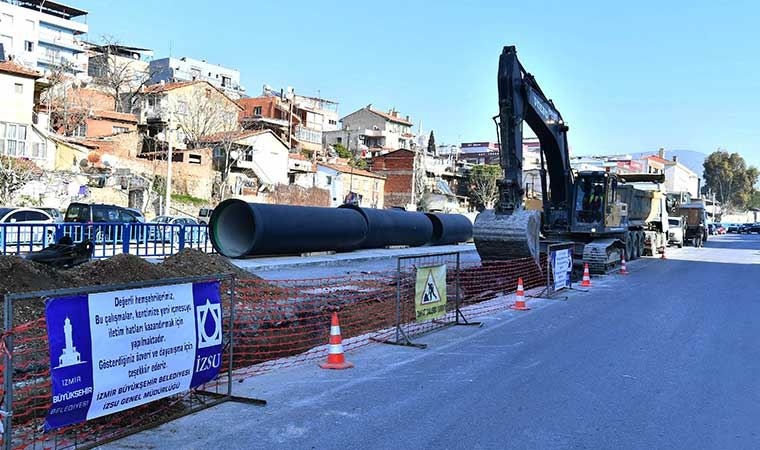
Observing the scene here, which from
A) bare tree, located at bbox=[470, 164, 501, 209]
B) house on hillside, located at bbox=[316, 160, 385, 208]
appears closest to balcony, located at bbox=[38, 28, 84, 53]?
house on hillside, located at bbox=[316, 160, 385, 208]

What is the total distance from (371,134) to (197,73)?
27.4 metres

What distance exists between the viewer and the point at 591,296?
16.4 metres

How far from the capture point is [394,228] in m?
28.8

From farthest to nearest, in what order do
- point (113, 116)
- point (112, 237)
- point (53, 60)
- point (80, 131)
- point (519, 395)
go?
point (53, 60), point (113, 116), point (80, 131), point (112, 237), point (519, 395)

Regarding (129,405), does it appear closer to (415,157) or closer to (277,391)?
(277,391)

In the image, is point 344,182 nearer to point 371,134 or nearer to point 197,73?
point 371,134

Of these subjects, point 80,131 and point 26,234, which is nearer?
point 26,234

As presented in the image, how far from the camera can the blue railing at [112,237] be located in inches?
681

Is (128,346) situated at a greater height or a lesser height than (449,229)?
lesser

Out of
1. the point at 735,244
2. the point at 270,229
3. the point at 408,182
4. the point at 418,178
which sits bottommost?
the point at 735,244

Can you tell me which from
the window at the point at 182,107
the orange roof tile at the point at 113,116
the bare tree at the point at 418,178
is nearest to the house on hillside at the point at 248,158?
the orange roof tile at the point at 113,116

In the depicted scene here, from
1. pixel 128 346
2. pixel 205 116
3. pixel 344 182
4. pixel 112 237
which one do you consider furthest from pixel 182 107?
pixel 128 346

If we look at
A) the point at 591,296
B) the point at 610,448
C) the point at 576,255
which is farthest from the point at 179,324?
the point at 576,255

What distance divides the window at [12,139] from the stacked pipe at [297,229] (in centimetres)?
2360
